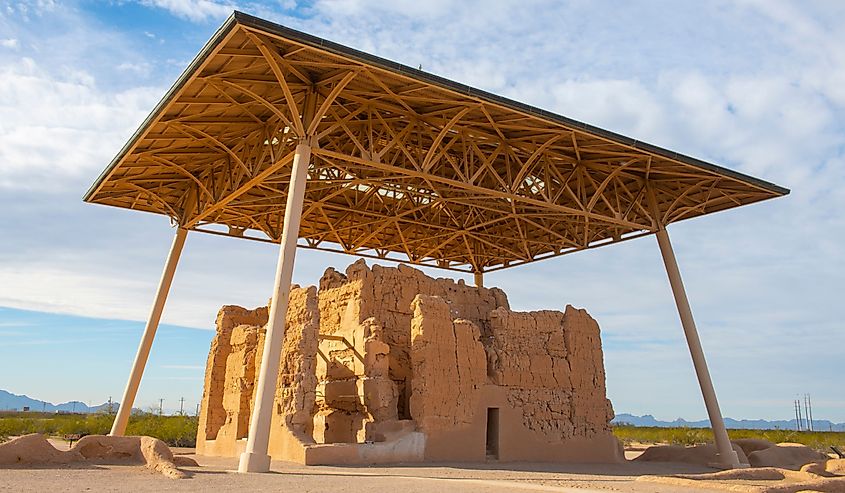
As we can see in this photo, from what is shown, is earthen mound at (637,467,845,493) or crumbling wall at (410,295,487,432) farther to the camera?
crumbling wall at (410,295,487,432)

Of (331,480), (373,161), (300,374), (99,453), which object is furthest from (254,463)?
(373,161)

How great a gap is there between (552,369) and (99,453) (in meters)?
12.0

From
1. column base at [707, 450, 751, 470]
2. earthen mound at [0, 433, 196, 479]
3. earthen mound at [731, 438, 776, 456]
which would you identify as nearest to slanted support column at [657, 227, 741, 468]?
column base at [707, 450, 751, 470]

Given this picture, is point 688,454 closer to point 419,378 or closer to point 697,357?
point 697,357

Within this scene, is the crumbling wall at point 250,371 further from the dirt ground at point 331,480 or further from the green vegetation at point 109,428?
the green vegetation at point 109,428

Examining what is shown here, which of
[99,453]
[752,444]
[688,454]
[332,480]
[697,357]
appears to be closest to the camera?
[332,480]

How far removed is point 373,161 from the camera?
1717cm

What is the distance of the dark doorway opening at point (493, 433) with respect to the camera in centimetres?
1944

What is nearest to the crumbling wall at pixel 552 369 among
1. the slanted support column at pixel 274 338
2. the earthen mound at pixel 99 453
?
the slanted support column at pixel 274 338

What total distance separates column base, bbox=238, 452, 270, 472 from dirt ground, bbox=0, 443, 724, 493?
0.20 m

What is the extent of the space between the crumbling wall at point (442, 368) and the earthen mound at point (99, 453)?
5.64m

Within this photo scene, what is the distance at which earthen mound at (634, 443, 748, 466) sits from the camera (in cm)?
2189

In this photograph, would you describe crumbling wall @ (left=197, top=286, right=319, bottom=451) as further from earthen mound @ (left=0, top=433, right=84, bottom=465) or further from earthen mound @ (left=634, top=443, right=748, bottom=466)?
earthen mound @ (left=634, top=443, right=748, bottom=466)

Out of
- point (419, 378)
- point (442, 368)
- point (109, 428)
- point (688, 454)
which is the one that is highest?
point (442, 368)
